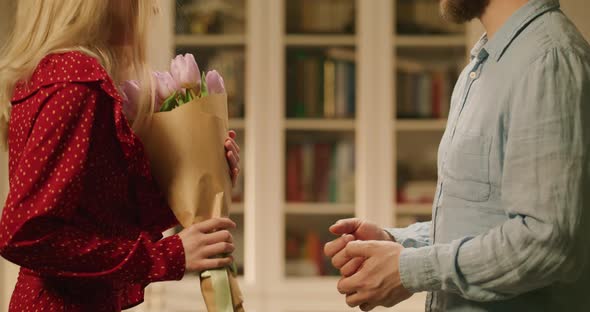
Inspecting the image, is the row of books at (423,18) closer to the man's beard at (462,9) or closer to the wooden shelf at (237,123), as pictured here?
the wooden shelf at (237,123)

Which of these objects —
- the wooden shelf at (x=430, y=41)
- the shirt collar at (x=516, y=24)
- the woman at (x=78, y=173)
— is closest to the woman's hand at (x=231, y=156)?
the woman at (x=78, y=173)

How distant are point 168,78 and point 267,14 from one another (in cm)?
219

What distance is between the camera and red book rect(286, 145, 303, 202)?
12.1ft

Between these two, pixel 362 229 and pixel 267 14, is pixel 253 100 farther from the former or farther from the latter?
pixel 362 229

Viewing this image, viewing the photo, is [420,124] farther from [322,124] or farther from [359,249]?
[359,249]

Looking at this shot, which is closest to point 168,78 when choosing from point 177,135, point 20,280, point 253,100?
point 177,135

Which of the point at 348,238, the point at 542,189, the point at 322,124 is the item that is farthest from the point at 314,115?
the point at 542,189

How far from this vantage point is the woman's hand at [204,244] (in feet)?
4.34

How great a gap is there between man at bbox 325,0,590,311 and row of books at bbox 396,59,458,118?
2.26 m

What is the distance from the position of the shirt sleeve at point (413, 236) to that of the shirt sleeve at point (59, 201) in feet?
1.71

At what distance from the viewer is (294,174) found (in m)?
3.69

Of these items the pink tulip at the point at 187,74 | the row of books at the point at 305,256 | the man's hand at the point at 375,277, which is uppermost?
the pink tulip at the point at 187,74

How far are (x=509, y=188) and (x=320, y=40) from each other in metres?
2.57

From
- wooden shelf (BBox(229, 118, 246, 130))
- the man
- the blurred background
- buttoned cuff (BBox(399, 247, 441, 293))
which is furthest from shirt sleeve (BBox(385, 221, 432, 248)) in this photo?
wooden shelf (BBox(229, 118, 246, 130))
